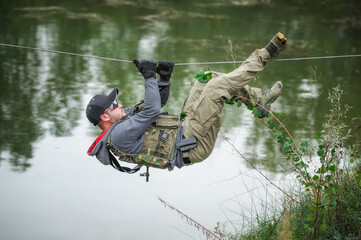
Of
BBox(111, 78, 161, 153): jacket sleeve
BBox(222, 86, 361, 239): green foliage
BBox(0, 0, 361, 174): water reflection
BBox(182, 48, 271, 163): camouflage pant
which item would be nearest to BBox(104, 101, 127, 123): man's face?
BBox(111, 78, 161, 153): jacket sleeve

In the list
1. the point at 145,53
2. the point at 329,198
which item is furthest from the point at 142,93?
the point at 329,198

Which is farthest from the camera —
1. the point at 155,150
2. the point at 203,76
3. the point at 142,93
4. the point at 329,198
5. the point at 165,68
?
the point at 142,93

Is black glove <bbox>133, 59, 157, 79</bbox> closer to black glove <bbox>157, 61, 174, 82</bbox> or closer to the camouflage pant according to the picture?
black glove <bbox>157, 61, 174, 82</bbox>

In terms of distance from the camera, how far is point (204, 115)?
3301 millimetres

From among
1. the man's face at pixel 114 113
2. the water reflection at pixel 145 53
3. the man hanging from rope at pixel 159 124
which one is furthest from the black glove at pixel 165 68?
the water reflection at pixel 145 53

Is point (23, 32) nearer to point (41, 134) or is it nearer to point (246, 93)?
point (41, 134)

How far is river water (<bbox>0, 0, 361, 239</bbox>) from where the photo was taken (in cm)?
429

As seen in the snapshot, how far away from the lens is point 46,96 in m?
6.84

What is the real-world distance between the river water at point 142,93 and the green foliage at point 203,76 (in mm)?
339

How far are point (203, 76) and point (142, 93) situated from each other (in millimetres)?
3454

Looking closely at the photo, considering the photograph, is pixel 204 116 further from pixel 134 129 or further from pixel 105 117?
pixel 105 117

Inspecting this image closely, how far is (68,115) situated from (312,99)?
10.8 feet

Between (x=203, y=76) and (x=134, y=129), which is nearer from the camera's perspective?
(x=134, y=129)

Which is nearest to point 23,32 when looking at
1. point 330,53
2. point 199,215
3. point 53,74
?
point 53,74
